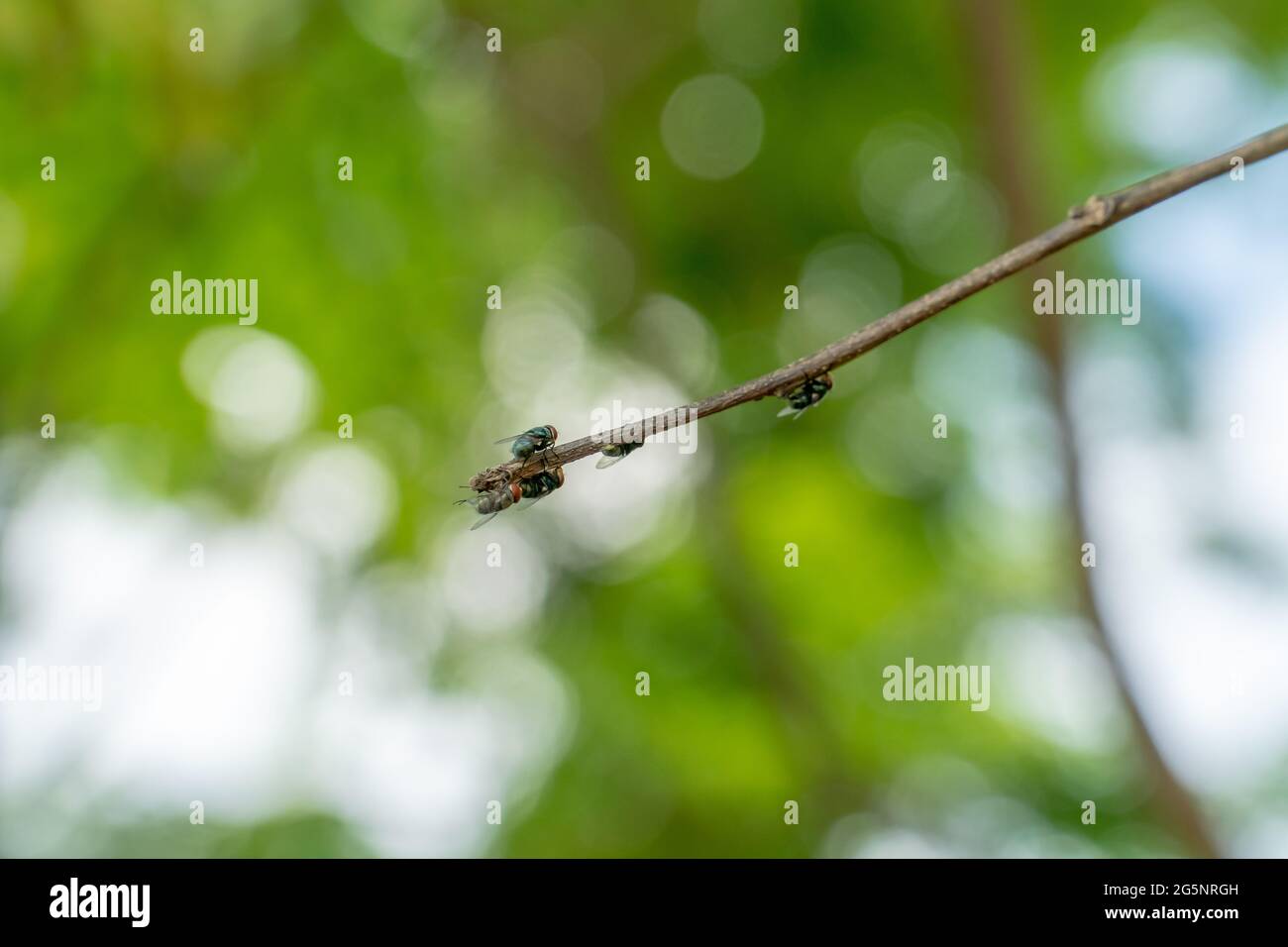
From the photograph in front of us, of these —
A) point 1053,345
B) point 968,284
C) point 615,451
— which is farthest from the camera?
point 1053,345

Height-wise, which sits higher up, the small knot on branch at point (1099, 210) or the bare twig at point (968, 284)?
the small knot on branch at point (1099, 210)

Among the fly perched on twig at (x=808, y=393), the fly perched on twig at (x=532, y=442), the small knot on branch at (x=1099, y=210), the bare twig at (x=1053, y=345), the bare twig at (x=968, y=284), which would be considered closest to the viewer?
the bare twig at (x=968, y=284)

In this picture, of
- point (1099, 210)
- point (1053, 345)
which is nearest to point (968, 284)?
point (1099, 210)

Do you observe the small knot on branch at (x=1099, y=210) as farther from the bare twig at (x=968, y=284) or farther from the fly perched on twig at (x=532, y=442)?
the fly perched on twig at (x=532, y=442)

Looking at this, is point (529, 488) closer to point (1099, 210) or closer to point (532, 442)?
point (532, 442)

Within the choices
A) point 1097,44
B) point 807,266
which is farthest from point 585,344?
point 1097,44

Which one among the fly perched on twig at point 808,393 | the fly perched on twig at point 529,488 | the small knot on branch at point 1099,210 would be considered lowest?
the fly perched on twig at point 529,488

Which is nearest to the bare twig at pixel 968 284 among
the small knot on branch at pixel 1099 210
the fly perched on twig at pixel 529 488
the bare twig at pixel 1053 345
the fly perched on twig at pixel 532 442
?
the small knot on branch at pixel 1099 210

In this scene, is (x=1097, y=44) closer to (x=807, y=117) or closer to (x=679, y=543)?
(x=807, y=117)
